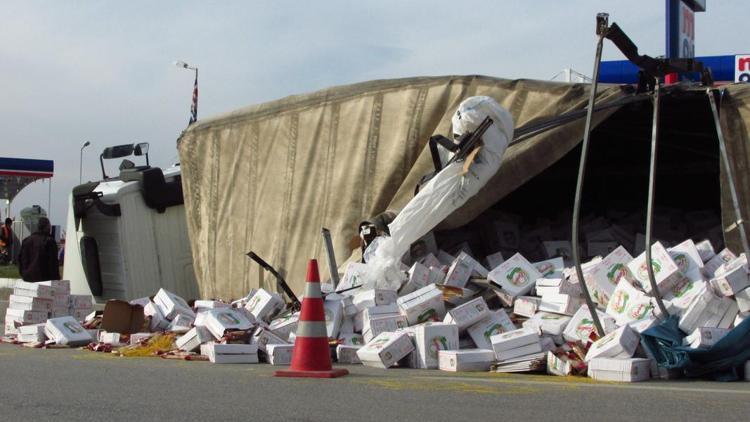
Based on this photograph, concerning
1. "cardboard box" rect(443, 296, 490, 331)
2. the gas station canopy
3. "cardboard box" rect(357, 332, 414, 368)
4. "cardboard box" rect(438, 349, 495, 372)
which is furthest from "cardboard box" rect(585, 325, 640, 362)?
the gas station canopy

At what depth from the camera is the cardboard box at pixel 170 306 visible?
1084 cm

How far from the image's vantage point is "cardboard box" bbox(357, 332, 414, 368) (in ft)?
27.8

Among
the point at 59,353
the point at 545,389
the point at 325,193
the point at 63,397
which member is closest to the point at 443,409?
the point at 545,389

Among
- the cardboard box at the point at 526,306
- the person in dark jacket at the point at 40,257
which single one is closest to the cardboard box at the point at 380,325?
the cardboard box at the point at 526,306

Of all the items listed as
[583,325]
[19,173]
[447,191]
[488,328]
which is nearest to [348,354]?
[488,328]

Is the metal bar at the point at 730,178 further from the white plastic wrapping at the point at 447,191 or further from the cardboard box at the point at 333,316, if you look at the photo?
the cardboard box at the point at 333,316

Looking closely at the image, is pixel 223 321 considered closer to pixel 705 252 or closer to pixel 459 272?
pixel 459 272

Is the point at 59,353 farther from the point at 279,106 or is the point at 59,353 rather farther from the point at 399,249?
the point at 279,106

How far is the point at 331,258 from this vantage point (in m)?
10.9

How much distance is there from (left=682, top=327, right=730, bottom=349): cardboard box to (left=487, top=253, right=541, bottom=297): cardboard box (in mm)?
2076

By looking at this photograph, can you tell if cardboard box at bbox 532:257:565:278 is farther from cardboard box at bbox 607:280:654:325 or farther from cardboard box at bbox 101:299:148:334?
cardboard box at bbox 101:299:148:334

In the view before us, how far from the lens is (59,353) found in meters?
→ 9.59

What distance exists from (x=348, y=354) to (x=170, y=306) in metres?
2.74

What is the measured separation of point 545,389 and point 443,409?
1.25 metres
